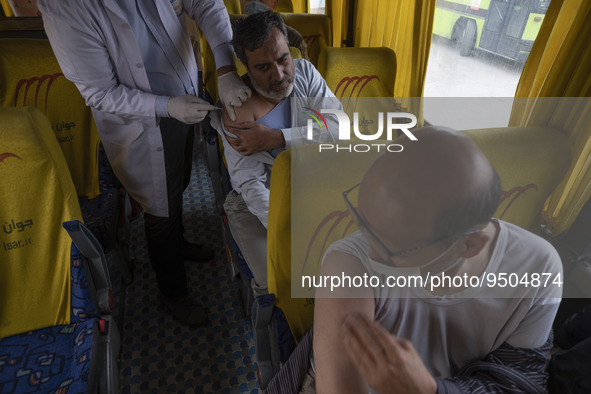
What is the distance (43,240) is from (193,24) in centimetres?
168

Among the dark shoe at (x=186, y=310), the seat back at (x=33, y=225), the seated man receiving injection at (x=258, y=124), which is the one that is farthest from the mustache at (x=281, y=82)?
the dark shoe at (x=186, y=310)

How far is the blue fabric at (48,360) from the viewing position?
1103mm

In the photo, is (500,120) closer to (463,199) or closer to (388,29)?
(463,199)

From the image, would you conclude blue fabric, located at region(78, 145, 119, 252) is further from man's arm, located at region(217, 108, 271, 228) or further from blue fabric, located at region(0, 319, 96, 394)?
man's arm, located at region(217, 108, 271, 228)

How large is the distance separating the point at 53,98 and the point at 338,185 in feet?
5.65

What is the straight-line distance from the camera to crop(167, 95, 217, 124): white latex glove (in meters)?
1.25

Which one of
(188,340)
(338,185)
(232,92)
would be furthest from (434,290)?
(188,340)

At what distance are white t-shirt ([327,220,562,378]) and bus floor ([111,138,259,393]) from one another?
1.23 m

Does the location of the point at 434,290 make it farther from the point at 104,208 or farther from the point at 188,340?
the point at 104,208

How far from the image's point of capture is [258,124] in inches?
51.2

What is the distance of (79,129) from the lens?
1795mm

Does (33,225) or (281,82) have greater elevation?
(281,82)

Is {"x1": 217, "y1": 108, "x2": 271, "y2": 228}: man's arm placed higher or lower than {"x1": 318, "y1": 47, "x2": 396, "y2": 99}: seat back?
lower

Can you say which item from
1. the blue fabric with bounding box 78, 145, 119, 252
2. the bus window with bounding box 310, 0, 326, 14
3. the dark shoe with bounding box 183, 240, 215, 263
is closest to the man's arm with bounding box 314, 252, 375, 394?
the blue fabric with bounding box 78, 145, 119, 252
